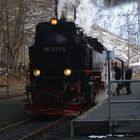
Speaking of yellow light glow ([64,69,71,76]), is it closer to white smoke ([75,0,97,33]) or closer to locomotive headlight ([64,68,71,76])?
locomotive headlight ([64,68,71,76])

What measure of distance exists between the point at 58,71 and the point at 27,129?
4.04 meters

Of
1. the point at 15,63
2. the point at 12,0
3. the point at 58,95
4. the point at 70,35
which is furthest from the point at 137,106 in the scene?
the point at 15,63

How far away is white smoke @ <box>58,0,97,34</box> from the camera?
27195mm

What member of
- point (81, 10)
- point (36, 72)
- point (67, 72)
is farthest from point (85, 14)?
point (36, 72)

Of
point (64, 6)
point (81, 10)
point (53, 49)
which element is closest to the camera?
point (53, 49)

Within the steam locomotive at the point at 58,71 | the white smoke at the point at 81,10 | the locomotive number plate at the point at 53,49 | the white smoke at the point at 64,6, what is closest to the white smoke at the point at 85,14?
the white smoke at the point at 81,10

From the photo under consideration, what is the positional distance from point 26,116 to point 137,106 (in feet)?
16.2

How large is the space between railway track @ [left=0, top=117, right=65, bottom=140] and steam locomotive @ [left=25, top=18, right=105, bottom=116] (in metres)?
0.63

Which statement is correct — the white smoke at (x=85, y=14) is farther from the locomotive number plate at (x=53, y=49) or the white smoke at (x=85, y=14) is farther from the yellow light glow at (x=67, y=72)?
the yellow light glow at (x=67, y=72)

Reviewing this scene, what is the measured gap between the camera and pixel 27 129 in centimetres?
1683

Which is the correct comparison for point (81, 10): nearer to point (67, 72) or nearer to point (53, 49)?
point (53, 49)

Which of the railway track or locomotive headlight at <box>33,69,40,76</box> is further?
locomotive headlight at <box>33,69,40,76</box>

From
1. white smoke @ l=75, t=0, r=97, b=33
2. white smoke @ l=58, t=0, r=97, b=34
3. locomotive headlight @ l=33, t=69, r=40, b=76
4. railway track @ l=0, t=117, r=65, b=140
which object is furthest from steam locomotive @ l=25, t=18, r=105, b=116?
white smoke @ l=75, t=0, r=97, b=33

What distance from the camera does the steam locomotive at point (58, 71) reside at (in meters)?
19.4
